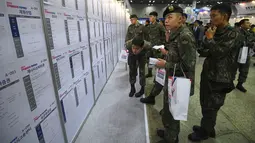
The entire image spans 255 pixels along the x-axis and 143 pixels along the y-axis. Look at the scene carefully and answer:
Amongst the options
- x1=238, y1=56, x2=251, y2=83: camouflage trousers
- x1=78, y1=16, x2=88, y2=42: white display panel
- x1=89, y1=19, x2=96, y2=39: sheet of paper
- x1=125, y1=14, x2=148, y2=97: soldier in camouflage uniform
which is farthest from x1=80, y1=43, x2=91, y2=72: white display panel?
x1=238, y1=56, x2=251, y2=83: camouflage trousers

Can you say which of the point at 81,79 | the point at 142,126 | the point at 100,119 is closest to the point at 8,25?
the point at 81,79

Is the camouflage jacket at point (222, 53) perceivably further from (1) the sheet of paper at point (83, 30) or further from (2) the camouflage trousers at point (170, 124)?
(1) the sheet of paper at point (83, 30)

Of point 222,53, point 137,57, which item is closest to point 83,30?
point 137,57

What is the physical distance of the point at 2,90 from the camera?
77cm

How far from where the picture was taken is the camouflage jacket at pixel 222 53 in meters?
1.35

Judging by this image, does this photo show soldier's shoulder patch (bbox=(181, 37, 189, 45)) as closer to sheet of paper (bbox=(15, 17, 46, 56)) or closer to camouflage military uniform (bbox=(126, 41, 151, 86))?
sheet of paper (bbox=(15, 17, 46, 56))

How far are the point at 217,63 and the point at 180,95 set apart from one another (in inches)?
Result: 29.3

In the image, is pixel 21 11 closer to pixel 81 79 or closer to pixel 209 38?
pixel 81 79

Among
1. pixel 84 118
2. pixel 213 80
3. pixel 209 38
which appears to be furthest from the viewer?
Result: pixel 84 118

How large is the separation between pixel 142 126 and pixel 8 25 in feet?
5.98

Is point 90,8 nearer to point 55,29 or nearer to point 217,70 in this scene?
point 55,29

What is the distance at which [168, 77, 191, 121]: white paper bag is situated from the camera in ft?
3.51

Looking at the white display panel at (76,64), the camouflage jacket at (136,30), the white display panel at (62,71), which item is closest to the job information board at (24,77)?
the white display panel at (62,71)

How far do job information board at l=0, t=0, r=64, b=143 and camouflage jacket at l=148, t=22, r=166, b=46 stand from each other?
9.49 ft
